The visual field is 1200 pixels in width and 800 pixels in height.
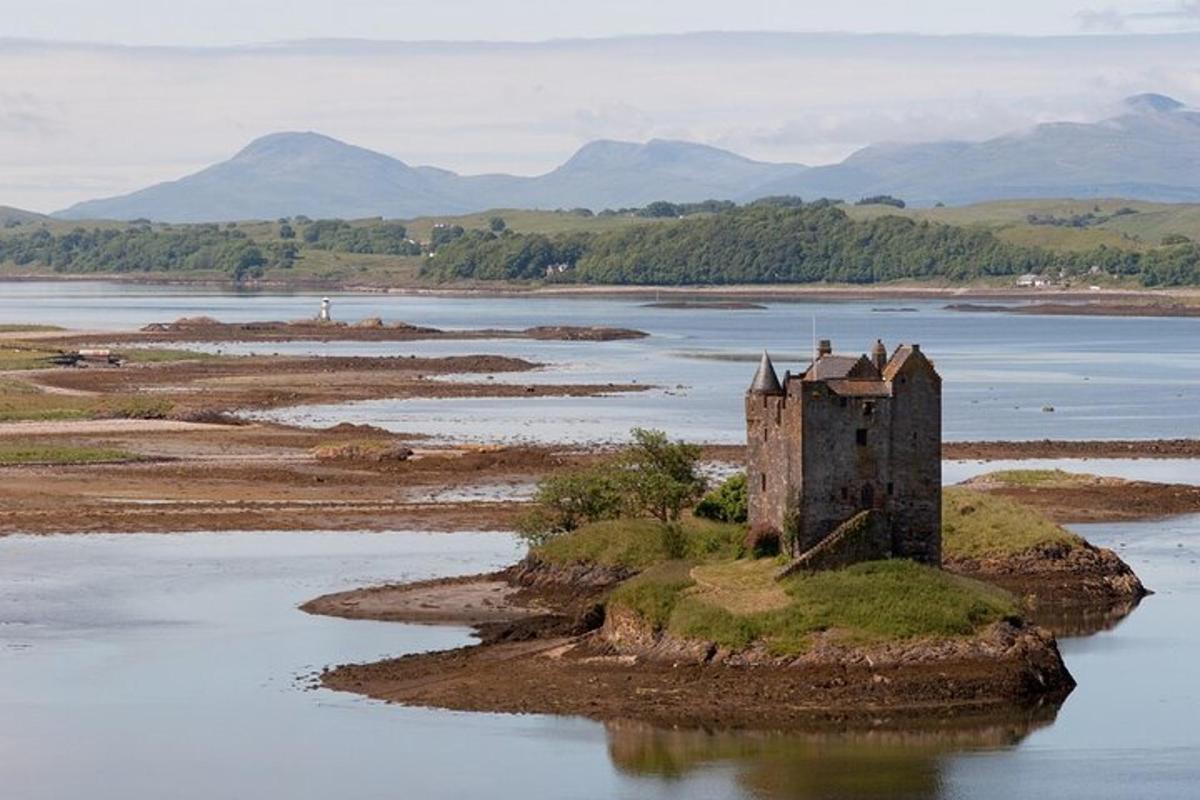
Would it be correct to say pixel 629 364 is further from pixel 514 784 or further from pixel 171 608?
pixel 514 784

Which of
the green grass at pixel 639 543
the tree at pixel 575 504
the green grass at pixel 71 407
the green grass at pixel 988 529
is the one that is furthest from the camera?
the green grass at pixel 71 407

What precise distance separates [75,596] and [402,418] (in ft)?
163

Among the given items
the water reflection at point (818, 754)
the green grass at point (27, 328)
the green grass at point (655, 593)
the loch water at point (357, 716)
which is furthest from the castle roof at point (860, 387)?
the green grass at point (27, 328)

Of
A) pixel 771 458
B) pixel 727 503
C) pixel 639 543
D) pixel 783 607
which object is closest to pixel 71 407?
pixel 639 543

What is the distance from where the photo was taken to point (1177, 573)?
6262cm

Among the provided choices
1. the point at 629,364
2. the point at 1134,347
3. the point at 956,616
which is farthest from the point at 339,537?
the point at 1134,347

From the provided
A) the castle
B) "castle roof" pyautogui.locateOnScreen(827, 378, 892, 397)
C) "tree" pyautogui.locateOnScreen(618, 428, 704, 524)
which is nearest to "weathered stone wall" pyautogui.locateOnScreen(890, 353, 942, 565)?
the castle

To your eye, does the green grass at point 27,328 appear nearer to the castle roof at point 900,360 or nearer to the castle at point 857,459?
the castle at point 857,459

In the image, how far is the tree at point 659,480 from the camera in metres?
60.1

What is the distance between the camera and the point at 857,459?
5097 cm

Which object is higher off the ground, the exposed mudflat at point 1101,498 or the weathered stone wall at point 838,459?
the weathered stone wall at point 838,459

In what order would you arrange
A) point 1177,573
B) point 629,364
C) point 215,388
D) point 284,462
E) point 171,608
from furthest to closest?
point 629,364
point 215,388
point 284,462
point 1177,573
point 171,608

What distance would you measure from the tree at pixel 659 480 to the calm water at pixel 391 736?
781 cm

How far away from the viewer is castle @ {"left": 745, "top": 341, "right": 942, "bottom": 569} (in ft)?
166
